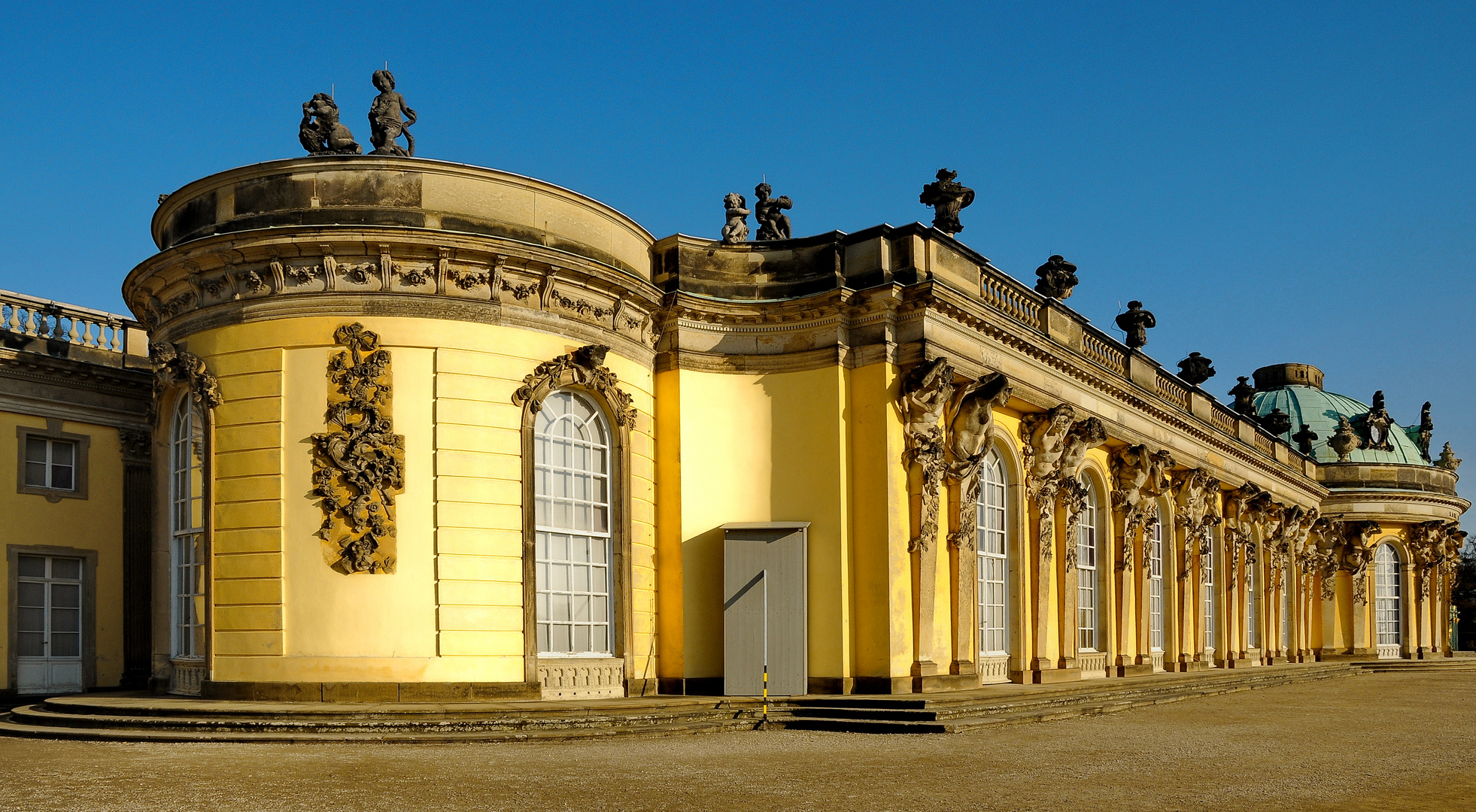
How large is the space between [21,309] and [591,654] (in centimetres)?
1198

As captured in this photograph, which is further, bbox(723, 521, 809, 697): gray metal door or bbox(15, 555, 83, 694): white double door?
bbox(15, 555, 83, 694): white double door

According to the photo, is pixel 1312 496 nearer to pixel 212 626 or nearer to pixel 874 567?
pixel 874 567

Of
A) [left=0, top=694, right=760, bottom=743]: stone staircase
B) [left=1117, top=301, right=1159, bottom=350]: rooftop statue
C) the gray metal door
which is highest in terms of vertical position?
[left=1117, top=301, right=1159, bottom=350]: rooftop statue

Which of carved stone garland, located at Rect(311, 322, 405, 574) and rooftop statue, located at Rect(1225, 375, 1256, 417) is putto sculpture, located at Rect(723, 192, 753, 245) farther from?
rooftop statue, located at Rect(1225, 375, 1256, 417)

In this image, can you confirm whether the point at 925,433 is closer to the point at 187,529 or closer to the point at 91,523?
the point at 187,529

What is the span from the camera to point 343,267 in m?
17.2

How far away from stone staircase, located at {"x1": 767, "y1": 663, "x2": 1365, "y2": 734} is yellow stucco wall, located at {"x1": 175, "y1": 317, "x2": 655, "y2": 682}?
4.13 meters

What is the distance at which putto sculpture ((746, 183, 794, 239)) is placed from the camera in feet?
75.6

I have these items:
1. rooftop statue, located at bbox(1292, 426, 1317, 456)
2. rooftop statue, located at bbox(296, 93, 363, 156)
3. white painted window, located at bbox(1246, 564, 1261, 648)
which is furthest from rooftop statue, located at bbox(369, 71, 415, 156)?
rooftop statue, located at bbox(1292, 426, 1317, 456)

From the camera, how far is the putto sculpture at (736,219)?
893 inches

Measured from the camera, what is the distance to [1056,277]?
26344 millimetres

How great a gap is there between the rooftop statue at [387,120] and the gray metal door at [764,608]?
7.60 metres

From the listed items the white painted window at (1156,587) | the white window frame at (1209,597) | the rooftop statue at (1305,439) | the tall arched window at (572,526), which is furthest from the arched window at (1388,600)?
the tall arched window at (572,526)

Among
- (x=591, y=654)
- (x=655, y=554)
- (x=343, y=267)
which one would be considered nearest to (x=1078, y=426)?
(x=655, y=554)
